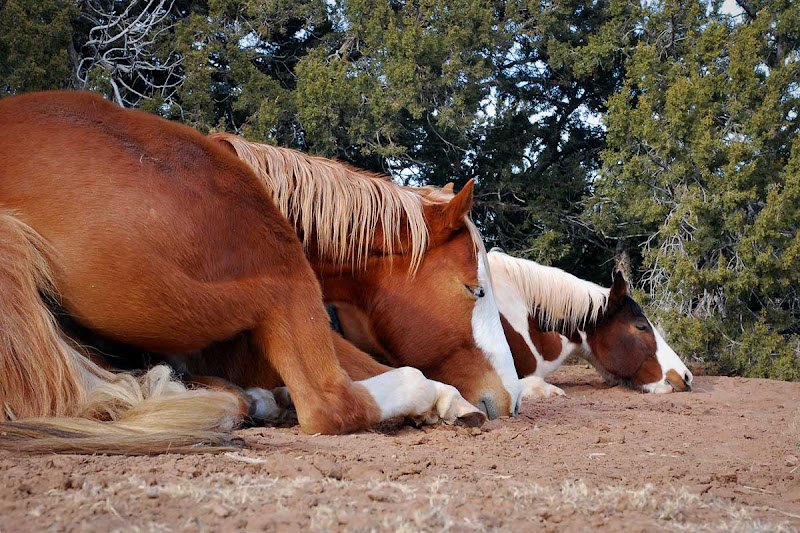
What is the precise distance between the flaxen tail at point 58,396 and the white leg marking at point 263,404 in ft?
1.60

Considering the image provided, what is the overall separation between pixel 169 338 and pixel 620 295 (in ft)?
14.2

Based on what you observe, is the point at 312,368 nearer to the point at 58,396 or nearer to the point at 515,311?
the point at 58,396

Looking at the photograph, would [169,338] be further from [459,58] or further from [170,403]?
[459,58]

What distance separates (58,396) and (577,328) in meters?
4.45

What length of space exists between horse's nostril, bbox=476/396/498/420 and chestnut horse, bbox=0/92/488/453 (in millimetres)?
371

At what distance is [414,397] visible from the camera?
2.79m

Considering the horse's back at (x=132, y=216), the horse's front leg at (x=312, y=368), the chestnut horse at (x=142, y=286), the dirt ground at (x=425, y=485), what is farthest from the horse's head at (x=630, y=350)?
the horse's back at (x=132, y=216)

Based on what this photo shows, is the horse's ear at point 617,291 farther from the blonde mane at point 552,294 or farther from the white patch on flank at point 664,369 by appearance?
the white patch on flank at point 664,369

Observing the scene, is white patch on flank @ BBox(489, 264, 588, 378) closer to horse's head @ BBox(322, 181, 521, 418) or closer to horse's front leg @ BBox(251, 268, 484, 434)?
horse's head @ BBox(322, 181, 521, 418)

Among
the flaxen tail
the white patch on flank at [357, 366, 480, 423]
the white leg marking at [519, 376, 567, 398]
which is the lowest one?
the white leg marking at [519, 376, 567, 398]

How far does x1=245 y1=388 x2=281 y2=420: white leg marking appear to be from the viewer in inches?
111

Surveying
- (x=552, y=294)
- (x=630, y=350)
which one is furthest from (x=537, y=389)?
(x=630, y=350)

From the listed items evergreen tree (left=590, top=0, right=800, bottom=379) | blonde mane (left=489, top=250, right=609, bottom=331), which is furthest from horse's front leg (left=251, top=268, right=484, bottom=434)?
evergreen tree (left=590, top=0, right=800, bottom=379)

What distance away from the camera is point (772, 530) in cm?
157
